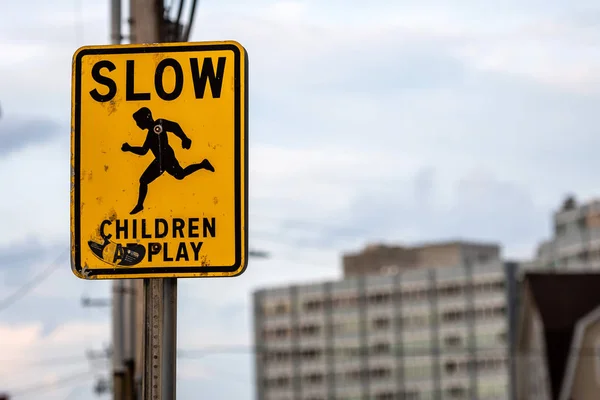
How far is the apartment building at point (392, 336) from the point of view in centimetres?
15062

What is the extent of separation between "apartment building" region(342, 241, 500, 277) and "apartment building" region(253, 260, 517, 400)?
11839 millimetres

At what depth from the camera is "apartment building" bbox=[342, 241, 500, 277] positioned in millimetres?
176250

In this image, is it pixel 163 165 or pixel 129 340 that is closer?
pixel 163 165

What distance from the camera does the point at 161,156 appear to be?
5.30 metres

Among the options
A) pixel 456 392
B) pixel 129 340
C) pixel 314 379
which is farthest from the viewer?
pixel 314 379

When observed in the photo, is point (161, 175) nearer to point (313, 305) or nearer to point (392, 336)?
point (392, 336)

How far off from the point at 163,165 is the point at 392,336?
155908mm

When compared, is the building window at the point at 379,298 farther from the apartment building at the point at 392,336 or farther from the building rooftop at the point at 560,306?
the building rooftop at the point at 560,306

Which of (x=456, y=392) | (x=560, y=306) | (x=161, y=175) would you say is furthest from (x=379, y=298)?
(x=161, y=175)

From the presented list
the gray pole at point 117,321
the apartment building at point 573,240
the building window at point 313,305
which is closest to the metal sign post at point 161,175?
the gray pole at point 117,321

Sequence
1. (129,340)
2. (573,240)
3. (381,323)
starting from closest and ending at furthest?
1. (129,340)
2. (573,240)
3. (381,323)

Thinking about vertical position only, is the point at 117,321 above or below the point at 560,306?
below

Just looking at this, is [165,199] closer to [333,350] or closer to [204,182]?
[204,182]

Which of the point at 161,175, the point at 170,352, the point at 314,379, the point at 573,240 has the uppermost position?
the point at 573,240
